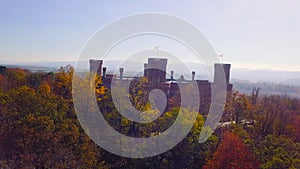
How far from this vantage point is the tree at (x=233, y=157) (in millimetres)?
9883

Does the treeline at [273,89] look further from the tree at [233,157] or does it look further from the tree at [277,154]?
the tree at [233,157]

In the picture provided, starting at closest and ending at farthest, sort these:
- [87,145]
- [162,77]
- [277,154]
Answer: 1. [277,154]
2. [87,145]
3. [162,77]

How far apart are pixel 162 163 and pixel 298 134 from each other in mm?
8418

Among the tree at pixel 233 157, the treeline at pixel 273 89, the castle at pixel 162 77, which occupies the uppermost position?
the castle at pixel 162 77

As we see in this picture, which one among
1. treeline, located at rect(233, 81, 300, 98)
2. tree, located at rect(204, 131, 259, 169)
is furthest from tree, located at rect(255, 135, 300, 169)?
treeline, located at rect(233, 81, 300, 98)

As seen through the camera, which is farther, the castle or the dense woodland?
the castle

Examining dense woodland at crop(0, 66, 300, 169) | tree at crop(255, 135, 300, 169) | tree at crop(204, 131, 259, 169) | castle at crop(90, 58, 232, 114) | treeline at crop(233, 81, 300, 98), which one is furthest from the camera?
treeline at crop(233, 81, 300, 98)

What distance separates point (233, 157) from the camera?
406 inches

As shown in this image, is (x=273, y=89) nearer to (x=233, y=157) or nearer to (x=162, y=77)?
(x=162, y=77)

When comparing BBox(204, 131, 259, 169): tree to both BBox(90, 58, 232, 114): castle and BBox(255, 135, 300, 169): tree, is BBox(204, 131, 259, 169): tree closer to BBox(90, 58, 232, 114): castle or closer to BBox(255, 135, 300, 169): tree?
BBox(255, 135, 300, 169): tree

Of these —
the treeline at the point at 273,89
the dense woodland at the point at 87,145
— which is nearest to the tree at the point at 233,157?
the dense woodland at the point at 87,145

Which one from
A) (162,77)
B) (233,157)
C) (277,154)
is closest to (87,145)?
(233,157)

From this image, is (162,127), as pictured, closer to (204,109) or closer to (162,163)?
(162,163)

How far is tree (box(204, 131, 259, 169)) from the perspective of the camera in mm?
9883
